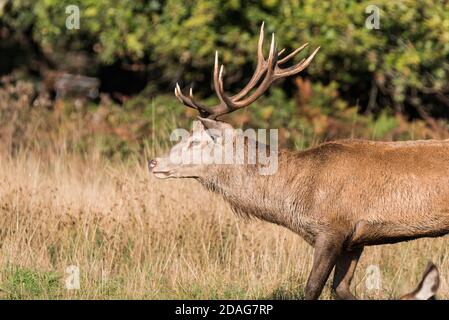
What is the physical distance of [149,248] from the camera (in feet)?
26.0

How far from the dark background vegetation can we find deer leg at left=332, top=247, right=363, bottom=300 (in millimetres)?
4193

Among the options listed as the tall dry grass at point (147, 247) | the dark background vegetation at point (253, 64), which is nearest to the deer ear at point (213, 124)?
the tall dry grass at point (147, 247)

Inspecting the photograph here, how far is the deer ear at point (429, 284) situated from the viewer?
5758 millimetres

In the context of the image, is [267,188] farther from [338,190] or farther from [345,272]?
[345,272]

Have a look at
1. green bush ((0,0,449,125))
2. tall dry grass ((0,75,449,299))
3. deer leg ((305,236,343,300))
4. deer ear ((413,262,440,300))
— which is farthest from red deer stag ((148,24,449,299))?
green bush ((0,0,449,125))

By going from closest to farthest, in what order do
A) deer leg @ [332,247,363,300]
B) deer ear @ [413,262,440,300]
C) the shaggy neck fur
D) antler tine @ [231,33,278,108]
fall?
deer ear @ [413,262,440,300] → the shaggy neck fur → deer leg @ [332,247,363,300] → antler tine @ [231,33,278,108]

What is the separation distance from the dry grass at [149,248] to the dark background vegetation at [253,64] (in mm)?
2808

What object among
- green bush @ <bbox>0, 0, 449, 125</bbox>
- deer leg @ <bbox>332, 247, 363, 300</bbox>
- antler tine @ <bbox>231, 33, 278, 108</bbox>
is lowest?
deer leg @ <bbox>332, 247, 363, 300</bbox>

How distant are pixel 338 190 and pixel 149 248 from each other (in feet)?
5.91

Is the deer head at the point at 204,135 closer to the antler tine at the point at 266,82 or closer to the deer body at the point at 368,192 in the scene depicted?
the antler tine at the point at 266,82

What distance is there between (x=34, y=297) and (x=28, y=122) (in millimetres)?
5911

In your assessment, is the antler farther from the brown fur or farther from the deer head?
the brown fur

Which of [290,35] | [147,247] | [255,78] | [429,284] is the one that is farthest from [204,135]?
[290,35]

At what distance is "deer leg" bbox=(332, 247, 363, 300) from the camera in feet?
23.3
